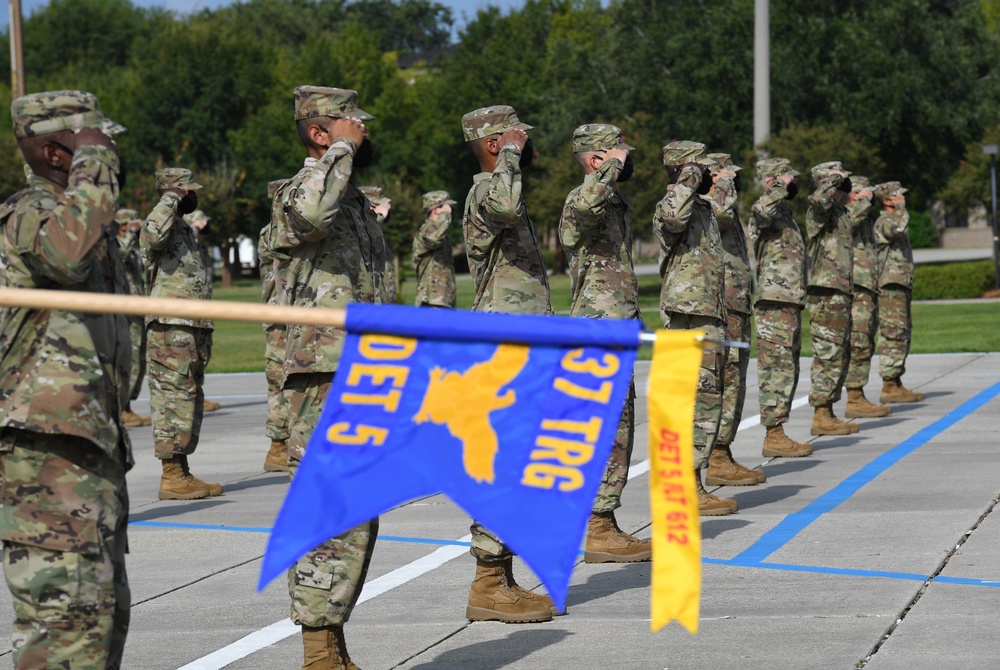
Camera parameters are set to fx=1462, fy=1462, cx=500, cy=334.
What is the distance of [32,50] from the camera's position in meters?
94.4

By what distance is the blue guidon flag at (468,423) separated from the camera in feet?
12.9

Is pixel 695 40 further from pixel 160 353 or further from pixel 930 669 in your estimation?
pixel 930 669

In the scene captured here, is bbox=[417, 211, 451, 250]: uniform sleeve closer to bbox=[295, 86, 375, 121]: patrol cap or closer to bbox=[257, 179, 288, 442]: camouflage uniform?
bbox=[257, 179, 288, 442]: camouflage uniform

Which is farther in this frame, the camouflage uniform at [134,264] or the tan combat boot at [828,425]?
the camouflage uniform at [134,264]

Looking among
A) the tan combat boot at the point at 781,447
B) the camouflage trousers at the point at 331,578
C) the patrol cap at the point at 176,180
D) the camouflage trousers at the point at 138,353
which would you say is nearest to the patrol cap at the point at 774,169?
the tan combat boot at the point at 781,447

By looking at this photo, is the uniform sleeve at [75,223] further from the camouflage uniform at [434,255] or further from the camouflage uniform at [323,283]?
the camouflage uniform at [434,255]

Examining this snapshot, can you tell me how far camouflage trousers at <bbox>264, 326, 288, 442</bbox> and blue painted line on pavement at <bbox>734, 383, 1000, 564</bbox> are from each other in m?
4.55

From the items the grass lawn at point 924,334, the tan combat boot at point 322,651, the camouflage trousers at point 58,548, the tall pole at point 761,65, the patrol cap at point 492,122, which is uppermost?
the tall pole at point 761,65

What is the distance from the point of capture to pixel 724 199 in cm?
1043

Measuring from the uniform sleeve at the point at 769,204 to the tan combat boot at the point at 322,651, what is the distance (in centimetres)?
707

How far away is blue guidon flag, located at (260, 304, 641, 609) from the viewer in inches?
154

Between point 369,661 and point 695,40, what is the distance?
37.9 m

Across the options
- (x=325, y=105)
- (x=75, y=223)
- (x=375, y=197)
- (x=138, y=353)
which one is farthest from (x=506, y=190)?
(x=375, y=197)

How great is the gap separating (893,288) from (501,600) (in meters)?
10.3
